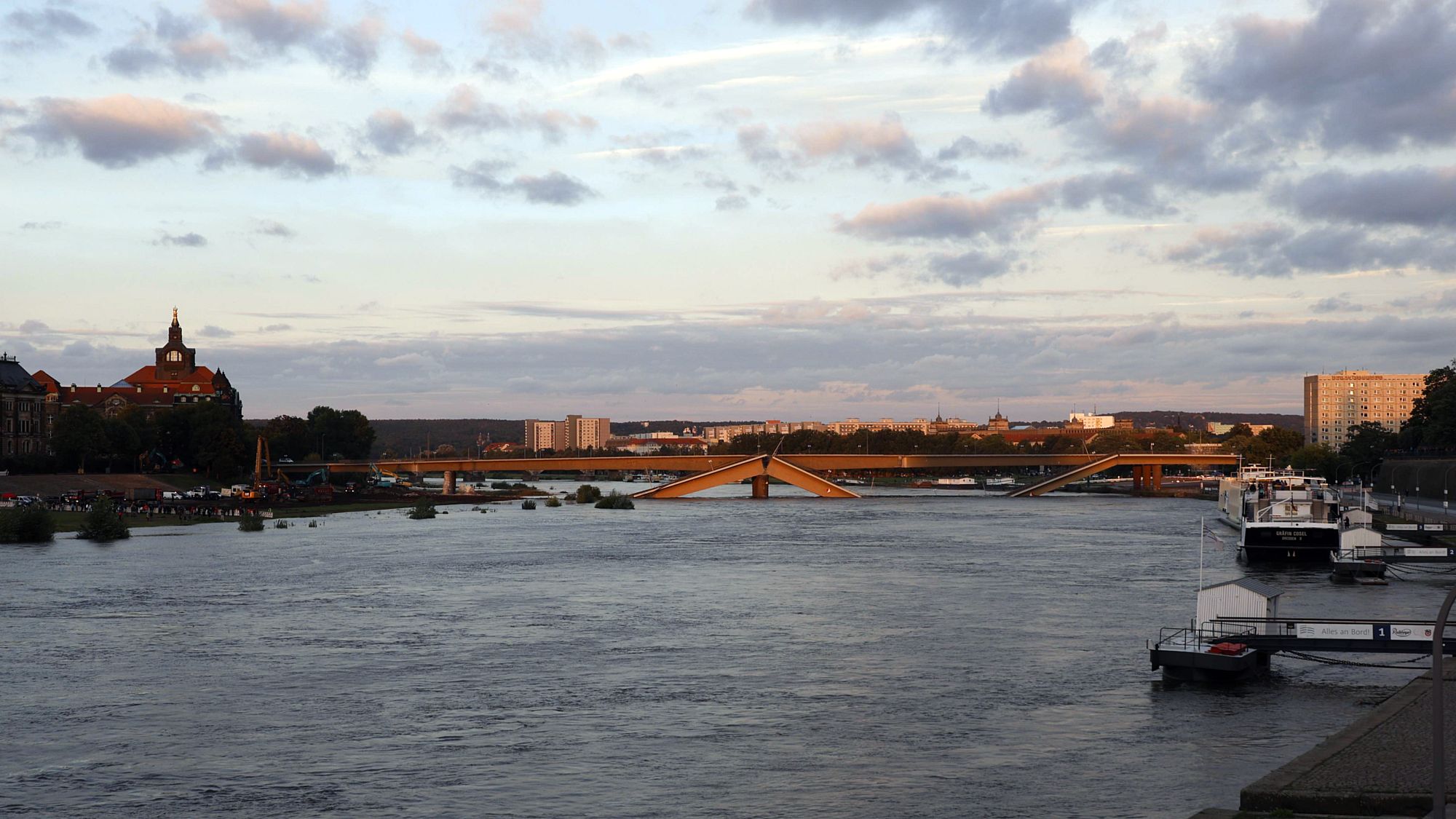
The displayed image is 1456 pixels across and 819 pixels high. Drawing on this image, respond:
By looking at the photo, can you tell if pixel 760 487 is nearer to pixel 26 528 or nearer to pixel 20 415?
pixel 20 415

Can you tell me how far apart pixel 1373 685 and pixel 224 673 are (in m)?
25.4

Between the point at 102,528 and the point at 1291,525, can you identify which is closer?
the point at 1291,525

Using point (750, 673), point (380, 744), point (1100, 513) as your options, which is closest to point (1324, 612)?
point (750, 673)

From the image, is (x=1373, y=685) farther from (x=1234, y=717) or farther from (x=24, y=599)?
(x=24, y=599)

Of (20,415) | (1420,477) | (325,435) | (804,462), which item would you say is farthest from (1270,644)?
(325,435)

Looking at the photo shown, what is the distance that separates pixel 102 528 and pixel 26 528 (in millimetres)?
3534

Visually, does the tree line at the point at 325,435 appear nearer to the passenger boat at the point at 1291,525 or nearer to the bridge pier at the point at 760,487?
the bridge pier at the point at 760,487

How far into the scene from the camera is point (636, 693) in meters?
29.6

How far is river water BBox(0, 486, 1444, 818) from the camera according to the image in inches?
867

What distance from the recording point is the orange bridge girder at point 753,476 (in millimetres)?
139625

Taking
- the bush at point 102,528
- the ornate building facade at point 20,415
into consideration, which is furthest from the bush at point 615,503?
the bush at point 102,528

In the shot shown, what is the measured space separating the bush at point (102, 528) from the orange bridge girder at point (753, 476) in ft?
230

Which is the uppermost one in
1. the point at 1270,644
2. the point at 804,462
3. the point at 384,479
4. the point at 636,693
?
the point at 804,462

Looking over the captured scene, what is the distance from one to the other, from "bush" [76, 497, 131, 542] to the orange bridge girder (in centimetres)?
7007
